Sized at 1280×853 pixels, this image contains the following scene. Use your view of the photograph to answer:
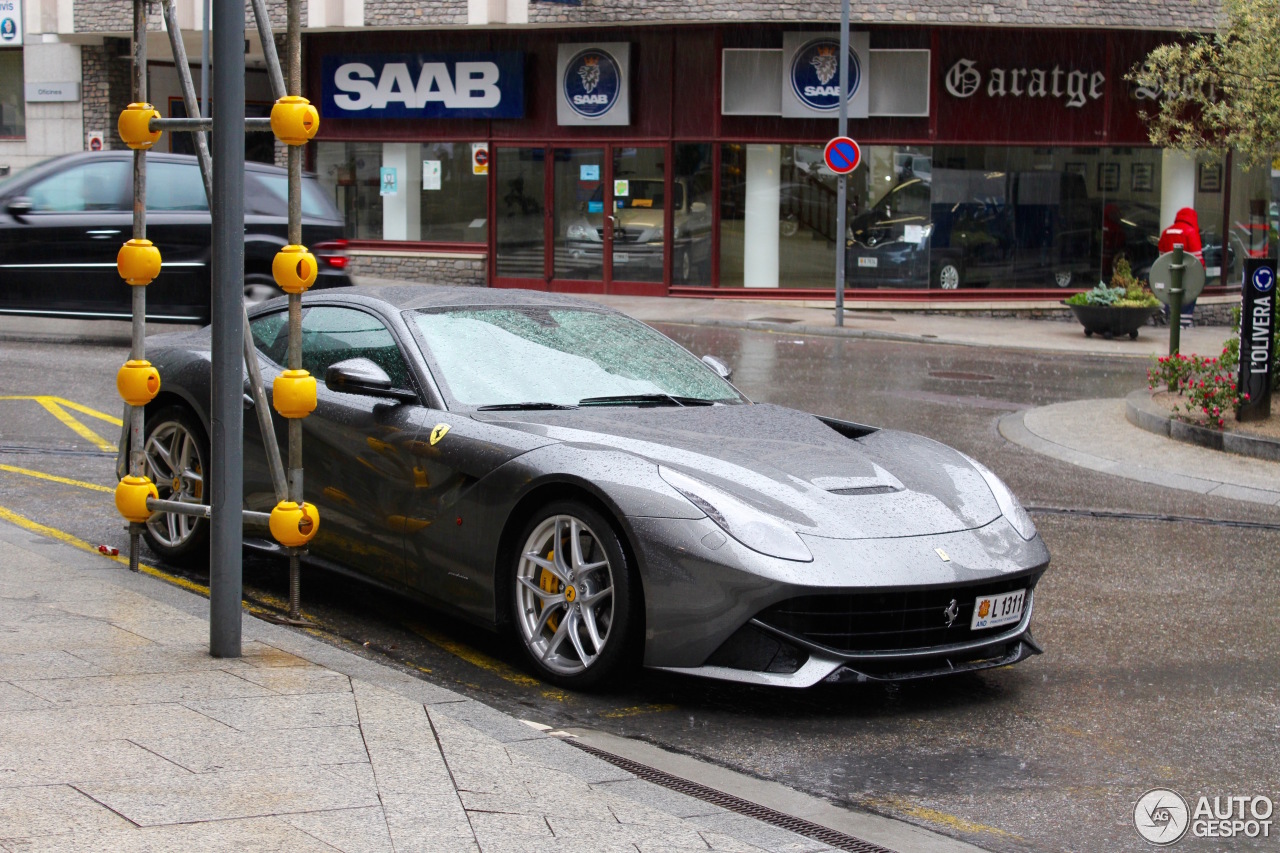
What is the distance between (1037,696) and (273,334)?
386 cm

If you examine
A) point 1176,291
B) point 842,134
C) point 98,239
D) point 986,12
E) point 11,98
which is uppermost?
point 986,12

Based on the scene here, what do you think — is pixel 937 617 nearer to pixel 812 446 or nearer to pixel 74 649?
pixel 812 446

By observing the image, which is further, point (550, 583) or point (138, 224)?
point (138, 224)

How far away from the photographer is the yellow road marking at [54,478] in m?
8.70

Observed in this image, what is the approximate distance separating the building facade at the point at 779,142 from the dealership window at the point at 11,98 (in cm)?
795

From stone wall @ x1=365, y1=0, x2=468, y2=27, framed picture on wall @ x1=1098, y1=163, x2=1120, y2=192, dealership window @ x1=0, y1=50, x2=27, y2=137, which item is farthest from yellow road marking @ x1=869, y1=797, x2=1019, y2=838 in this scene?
dealership window @ x1=0, y1=50, x2=27, y2=137

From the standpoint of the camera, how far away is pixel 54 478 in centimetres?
895

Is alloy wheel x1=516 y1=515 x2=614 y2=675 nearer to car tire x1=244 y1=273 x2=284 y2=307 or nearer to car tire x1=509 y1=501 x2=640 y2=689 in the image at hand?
car tire x1=509 y1=501 x2=640 y2=689

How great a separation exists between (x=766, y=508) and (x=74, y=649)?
2463mm

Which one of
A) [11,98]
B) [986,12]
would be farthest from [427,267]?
[986,12]

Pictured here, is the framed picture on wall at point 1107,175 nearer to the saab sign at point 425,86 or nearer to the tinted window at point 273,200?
the saab sign at point 425,86

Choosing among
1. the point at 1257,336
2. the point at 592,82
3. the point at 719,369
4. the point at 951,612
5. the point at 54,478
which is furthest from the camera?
the point at 592,82

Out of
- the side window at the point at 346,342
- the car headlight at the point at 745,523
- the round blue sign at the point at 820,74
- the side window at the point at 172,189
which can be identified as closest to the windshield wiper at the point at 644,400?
the side window at the point at 346,342

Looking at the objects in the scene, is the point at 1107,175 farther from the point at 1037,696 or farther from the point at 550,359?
the point at 1037,696
